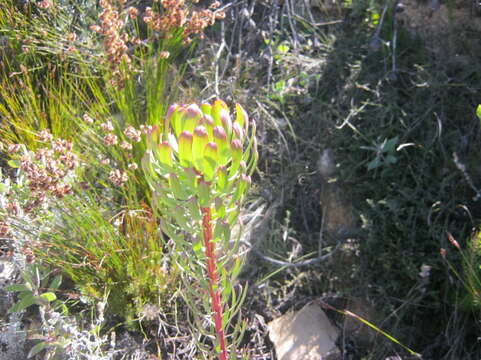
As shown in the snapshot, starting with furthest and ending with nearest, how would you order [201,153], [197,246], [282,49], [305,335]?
[282,49]
[305,335]
[197,246]
[201,153]

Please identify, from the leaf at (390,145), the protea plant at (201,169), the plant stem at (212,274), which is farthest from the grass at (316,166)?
the protea plant at (201,169)

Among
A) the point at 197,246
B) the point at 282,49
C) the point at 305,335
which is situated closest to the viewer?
the point at 197,246

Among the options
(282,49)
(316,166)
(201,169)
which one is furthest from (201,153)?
(282,49)

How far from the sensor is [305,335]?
2160 mm

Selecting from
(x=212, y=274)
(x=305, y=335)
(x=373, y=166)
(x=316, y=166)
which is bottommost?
(x=305, y=335)

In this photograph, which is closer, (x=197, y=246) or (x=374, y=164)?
(x=197, y=246)

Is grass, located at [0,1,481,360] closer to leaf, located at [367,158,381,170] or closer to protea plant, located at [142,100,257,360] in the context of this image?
leaf, located at [367,158,381,170]

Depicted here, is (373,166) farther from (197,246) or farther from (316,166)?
(197,246)

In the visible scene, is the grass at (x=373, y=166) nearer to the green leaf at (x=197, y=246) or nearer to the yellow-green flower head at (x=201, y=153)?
the green leaf at (x=197, y=246)

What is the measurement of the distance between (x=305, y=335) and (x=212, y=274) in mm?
991

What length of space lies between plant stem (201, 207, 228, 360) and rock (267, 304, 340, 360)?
2.39ft

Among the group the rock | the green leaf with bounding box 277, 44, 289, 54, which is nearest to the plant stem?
the rock

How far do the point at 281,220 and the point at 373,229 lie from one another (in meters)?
0.49

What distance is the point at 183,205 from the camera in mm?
1235
